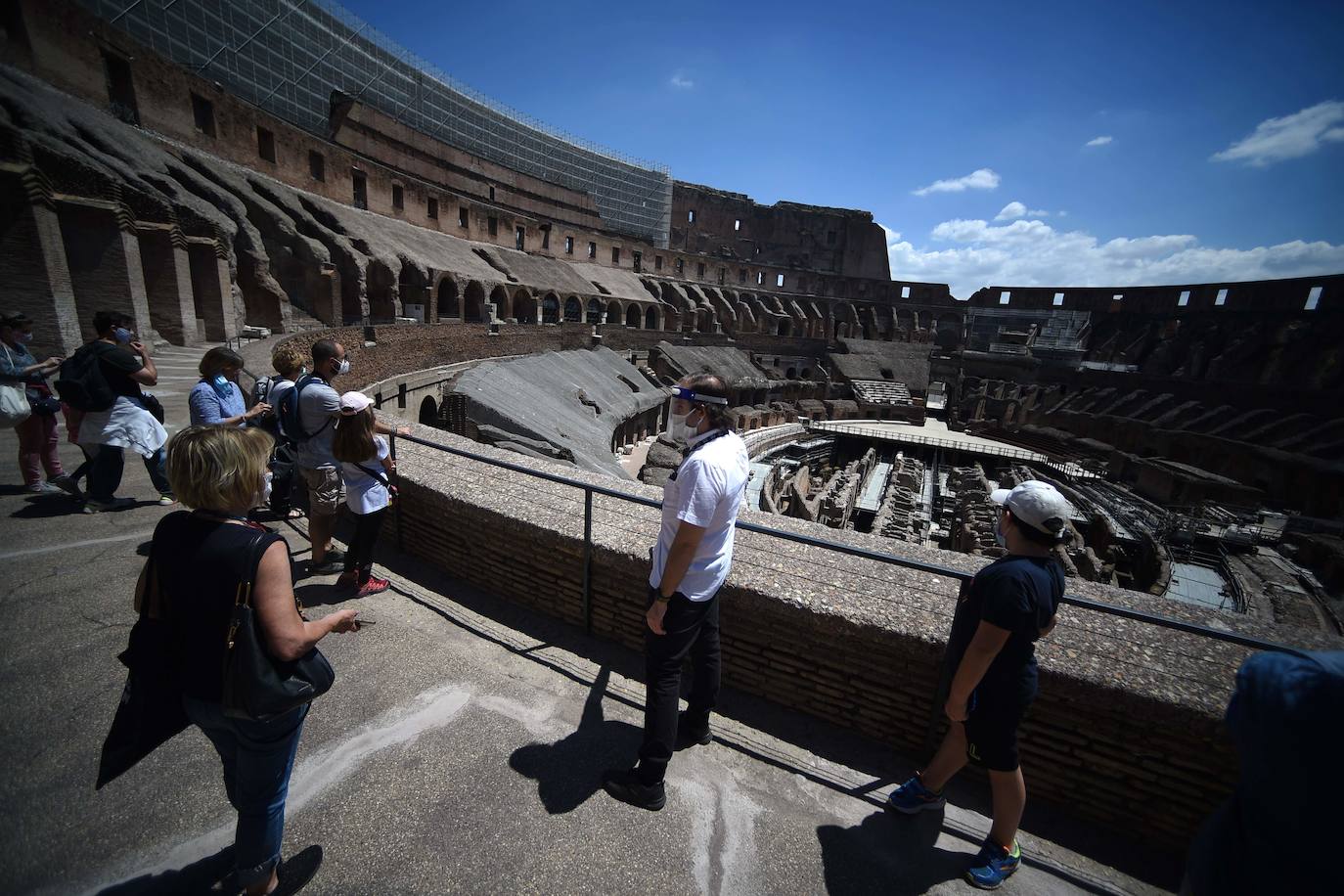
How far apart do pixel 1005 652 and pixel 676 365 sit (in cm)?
2826

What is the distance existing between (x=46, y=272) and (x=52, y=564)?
928 cm

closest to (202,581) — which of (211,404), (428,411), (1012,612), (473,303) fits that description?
(1012,612)

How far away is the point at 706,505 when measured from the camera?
6.96 feet

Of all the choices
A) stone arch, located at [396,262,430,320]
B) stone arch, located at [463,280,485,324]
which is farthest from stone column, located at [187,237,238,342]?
stone arch, located at [463,280,485,324]

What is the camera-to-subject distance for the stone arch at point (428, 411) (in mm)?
16047

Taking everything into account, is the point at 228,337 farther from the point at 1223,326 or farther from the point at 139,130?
the point at 1223,326

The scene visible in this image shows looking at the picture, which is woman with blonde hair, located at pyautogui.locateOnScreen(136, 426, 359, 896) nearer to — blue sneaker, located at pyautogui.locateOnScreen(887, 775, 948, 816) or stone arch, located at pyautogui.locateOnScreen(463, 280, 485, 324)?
blue sneaker, located at pyautogui.locateOnScreen(887, 775, 948, 816)

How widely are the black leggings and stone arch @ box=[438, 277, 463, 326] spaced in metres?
23.8

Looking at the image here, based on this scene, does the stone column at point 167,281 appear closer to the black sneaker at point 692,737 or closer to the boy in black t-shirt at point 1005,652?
the black sneaker at point 692,737

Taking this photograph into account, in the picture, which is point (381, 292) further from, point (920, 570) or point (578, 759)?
point (920, 570)

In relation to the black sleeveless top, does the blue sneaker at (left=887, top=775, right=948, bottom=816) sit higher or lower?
lower

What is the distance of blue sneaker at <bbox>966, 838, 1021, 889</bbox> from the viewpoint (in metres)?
2.07

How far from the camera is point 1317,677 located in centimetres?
108

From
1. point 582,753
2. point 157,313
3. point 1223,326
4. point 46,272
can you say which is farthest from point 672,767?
point 1223,326
